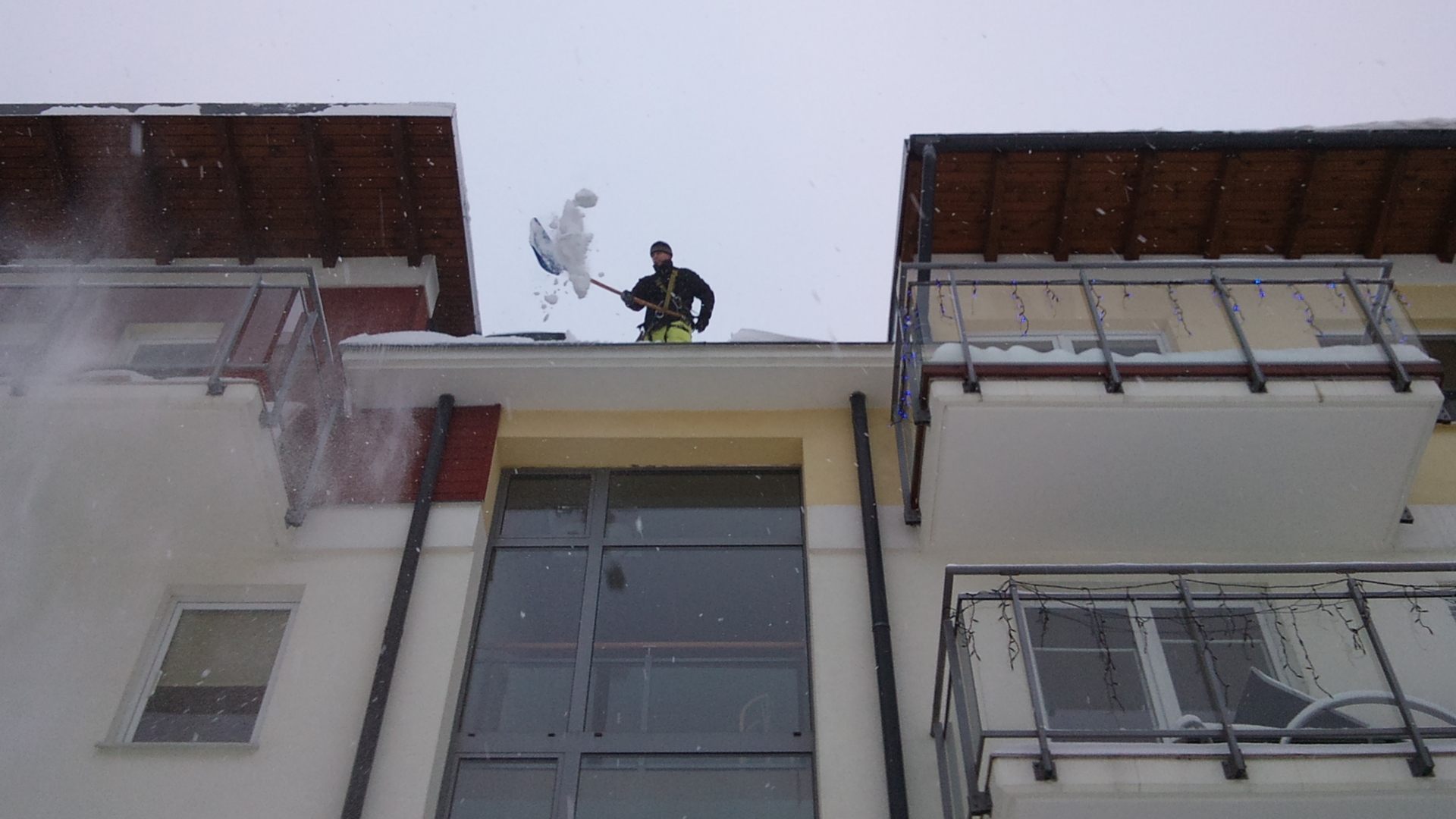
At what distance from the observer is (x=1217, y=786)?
17.5 feet

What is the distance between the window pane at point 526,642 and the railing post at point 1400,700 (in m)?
4.51

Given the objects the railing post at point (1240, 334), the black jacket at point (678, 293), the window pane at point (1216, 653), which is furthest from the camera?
the black jacket at point (678, 293)

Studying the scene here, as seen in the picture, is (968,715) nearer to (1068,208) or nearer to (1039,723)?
(1039,723)

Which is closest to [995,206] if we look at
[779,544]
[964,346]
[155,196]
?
[964,346]

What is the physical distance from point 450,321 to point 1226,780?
847cm

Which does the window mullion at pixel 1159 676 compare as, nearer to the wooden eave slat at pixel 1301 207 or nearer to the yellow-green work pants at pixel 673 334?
the wooden eave slat at pixel 1301 207

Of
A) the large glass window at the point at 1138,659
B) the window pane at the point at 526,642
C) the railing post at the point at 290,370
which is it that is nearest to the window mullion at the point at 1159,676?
the large glass window at the point at 1138,659

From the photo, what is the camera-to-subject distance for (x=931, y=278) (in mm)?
8547

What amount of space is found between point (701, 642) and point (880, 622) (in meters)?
1.22

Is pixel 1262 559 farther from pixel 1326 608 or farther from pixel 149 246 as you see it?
pixel 149 246

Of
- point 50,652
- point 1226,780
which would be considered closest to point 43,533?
point 50,652

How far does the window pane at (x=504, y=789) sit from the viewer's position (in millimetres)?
6895

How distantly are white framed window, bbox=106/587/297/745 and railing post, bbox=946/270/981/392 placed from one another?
4.70 meters

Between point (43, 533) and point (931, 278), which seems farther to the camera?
point (931, 278)
